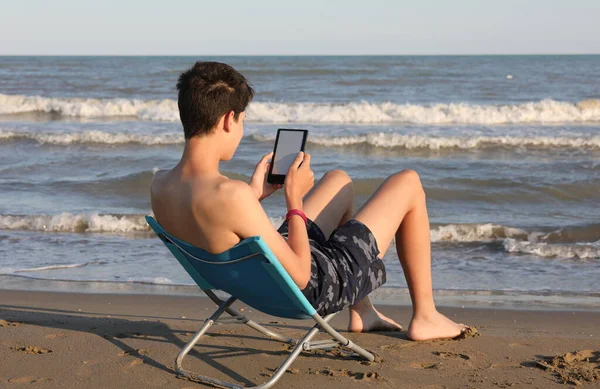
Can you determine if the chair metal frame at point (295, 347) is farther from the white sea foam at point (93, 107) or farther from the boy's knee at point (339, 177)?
the white sea foam at point (93, 107)

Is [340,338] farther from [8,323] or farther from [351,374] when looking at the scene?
[8,323]

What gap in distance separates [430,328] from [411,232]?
485 mm

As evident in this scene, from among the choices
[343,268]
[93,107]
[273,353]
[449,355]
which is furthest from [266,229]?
[93,107]

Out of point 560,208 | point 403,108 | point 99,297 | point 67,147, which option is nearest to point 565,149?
point 560,208

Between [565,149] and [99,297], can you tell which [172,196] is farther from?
[565,149]

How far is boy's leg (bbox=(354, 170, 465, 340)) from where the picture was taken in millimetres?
3529

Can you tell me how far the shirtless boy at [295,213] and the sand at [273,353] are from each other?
29 centimetres

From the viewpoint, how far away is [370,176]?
34.4ft

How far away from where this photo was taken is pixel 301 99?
2264cm

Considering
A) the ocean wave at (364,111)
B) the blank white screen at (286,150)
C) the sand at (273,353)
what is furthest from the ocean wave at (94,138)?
the blank white screen at (286,150)

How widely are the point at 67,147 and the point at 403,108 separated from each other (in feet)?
28.1

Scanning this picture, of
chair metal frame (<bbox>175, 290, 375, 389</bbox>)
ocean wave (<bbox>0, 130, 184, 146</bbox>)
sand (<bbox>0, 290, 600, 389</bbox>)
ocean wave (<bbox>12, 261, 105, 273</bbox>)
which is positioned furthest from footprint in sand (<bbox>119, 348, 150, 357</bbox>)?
ocean wave (<bbox>0, 130, 184, 146</bbox>)

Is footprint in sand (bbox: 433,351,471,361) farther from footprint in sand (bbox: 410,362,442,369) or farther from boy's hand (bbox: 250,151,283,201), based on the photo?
boy's hand (bbox: 250,151,283,201)

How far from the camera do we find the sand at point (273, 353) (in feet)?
10.8
